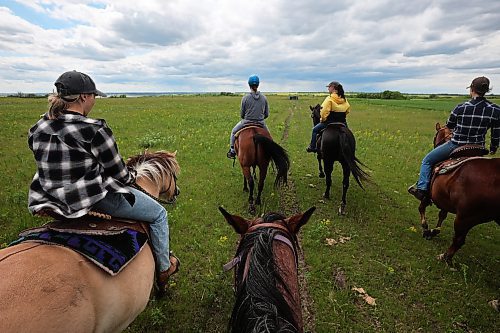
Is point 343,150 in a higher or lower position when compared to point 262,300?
higher

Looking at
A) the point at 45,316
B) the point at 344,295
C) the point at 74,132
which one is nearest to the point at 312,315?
the point at 344,295

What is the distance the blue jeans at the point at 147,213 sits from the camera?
9.28ft

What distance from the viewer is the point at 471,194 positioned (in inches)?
190

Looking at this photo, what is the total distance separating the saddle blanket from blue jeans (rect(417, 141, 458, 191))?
595 centimetres

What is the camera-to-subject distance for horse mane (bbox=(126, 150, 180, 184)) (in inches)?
153

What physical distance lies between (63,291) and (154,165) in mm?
2160

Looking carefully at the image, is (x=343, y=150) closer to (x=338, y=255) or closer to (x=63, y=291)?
(x=338, y=255)

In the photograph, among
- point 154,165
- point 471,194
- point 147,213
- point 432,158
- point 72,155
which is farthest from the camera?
point 432,158

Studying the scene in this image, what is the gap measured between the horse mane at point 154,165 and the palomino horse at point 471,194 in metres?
4.74

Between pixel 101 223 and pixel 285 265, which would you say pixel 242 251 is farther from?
pixel 101 223

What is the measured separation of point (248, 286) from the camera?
6.56 ft

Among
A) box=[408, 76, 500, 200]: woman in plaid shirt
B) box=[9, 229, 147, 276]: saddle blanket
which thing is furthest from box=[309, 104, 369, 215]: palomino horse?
box=[9, 229, 147, 276]: saddle blanket

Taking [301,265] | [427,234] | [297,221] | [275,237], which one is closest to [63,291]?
[275,237]

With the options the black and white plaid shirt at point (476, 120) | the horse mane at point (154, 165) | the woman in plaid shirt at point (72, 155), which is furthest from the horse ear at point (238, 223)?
the black and white plaid shirt at point (476, 120)
